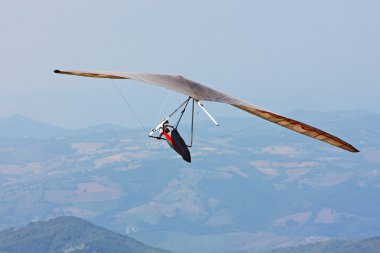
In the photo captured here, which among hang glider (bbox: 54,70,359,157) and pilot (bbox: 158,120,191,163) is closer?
hang glider (bbox: 54,70,359,157)

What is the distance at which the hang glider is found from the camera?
41406 mm

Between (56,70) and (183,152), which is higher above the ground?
(56,70)

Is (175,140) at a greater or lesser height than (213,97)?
lesser

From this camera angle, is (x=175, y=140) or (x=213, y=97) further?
(x=175, y=140)

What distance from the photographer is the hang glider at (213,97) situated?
4141cm

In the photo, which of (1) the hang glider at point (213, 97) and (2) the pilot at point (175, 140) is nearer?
(1) the hang glider at point (213, 97)

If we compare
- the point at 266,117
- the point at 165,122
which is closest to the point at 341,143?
the point at 266,117

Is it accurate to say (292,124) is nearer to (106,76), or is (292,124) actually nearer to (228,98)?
(228,98)

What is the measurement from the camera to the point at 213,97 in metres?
41.6

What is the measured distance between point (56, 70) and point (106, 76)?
3.21 metres

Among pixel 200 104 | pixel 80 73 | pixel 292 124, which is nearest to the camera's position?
pixel 200 104

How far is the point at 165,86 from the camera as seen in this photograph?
42.4m

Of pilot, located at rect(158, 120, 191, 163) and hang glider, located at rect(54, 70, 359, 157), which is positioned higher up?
hang glider, located at rect(54, 70, 359, 157)

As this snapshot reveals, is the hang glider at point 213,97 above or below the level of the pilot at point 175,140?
above
